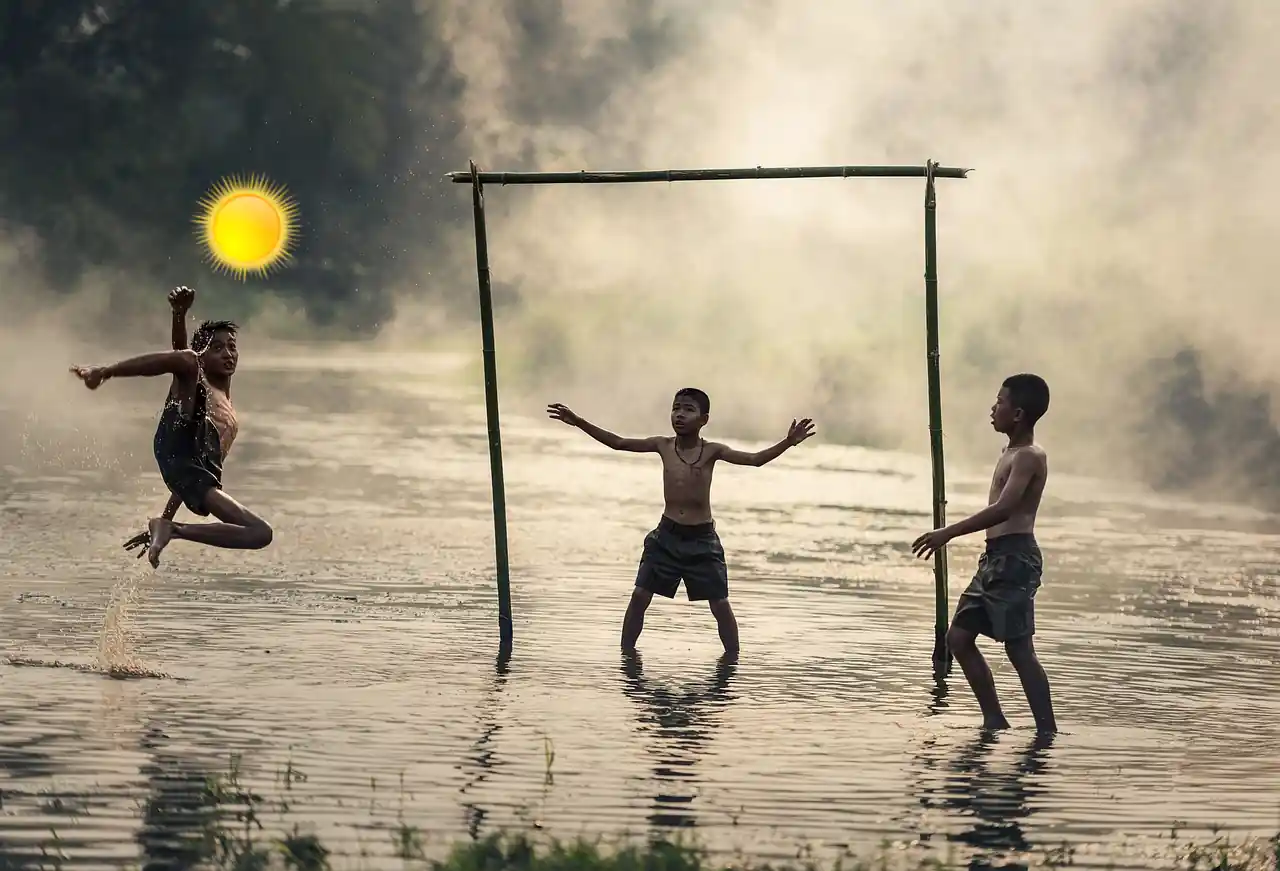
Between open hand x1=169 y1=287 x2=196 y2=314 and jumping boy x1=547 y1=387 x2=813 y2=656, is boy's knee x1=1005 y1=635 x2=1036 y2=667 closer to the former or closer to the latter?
jumping boy x1=547 y1=387 x2=813 y2=656

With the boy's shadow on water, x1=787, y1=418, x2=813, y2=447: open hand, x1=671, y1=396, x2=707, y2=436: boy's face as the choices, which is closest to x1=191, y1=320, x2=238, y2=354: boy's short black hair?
x1=671, y1=396, x2=707, y2=436: boy's face

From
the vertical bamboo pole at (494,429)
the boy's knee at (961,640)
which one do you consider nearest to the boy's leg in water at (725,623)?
the vertical bamboo pole at (494,429)

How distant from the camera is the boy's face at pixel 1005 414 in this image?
10531 millimetres

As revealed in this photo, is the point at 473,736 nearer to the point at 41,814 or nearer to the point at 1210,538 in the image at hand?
the point at 41,814

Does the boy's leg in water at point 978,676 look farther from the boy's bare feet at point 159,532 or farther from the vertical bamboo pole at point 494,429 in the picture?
the boy's bare feet at point 159,532

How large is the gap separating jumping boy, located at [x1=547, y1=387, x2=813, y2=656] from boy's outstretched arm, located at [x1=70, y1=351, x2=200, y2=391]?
2.84 meters

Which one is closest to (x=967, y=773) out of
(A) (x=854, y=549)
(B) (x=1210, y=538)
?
(A) (x=854, y=549)

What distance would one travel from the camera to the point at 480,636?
14.0 metres

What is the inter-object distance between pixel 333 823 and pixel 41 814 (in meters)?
1.08

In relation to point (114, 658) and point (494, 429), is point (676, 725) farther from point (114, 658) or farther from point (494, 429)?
point (114, 658)

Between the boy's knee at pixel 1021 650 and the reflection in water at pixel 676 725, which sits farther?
the boy's knee at pixel 1021 650

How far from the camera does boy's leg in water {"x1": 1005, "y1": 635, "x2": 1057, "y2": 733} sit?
34.5 ft

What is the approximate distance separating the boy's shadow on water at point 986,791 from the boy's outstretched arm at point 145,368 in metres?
4.43

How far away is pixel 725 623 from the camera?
44.3ft
